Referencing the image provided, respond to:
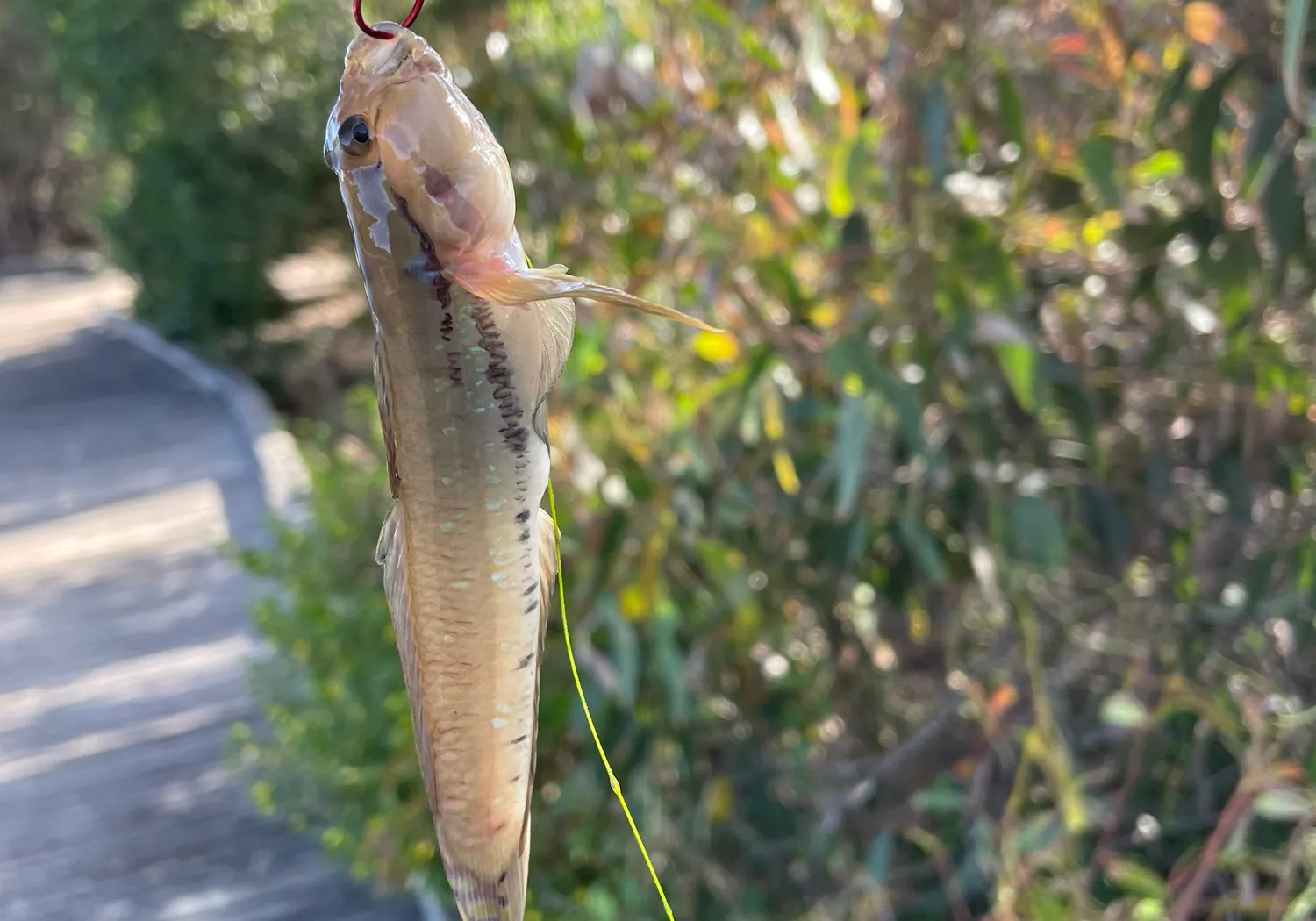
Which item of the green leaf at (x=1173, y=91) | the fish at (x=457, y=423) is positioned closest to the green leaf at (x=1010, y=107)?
the green leaf at (x=1173, y=91)

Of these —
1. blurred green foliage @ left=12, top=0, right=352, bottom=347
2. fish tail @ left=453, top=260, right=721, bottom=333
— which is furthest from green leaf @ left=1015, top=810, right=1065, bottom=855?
blurred green foliage @ left=12, top=0, right=352, bottom=347

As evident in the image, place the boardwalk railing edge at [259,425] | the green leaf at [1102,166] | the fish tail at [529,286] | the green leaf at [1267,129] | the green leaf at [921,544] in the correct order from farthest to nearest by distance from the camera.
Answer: the boardwalk railing edge at [259,425] → the green leaf at [921,544] → the green leaf at [1102,166] → the green leaf at [1267,129] → the fish tail at [529,286]

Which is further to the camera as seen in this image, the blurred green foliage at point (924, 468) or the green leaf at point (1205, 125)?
the blurred green foliage at point (924, 468)

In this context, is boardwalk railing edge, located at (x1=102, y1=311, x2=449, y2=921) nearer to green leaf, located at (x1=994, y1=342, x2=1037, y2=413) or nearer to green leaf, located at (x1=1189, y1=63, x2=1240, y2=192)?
green leaf, located at (x1=994, y1=342, x2=1037, y2=413)

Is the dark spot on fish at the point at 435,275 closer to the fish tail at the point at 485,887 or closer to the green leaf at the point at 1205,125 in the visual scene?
the fish tail at the point at 485,887

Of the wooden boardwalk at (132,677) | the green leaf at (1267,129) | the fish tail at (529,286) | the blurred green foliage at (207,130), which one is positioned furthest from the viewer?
the blurred green foliage at (207,130)

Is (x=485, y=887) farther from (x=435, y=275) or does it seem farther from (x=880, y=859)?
(x=880, y=859)

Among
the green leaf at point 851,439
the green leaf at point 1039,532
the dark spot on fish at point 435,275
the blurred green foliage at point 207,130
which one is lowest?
the blurred green foliage at point 207,130
